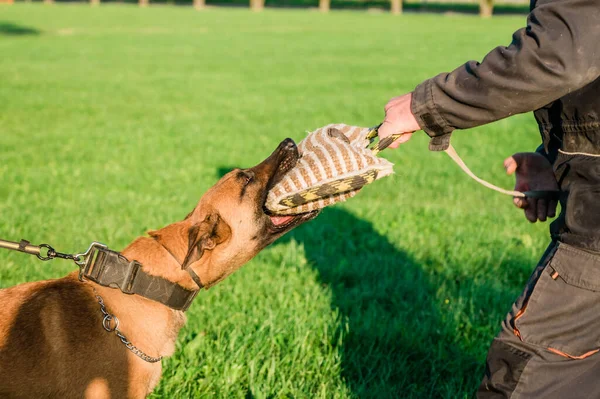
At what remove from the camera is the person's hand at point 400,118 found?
111 inches

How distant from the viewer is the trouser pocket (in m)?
2.50

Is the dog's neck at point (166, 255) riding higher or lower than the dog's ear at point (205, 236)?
lower

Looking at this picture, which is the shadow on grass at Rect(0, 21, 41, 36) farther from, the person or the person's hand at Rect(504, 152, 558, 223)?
the person

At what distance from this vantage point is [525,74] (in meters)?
2.44

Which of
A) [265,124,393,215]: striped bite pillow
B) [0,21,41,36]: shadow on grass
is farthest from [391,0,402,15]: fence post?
[265,124,393,215]: striped bite pillow

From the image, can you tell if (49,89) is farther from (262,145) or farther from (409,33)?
(409,33)

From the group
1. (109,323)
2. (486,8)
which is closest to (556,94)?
(109,323)

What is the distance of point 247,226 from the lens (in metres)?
3.81

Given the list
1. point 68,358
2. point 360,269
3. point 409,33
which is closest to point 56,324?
point 68,358

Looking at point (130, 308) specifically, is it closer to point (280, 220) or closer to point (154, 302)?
point (154, 302)

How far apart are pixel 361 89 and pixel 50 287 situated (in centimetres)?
1416

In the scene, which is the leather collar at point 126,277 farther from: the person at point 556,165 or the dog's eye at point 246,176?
the person at point 556,165

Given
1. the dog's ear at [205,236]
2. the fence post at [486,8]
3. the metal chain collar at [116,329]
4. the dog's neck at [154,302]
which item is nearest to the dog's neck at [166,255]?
the dog's neck at [154,302]

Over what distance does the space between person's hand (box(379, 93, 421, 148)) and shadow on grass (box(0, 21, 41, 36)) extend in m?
32.0
